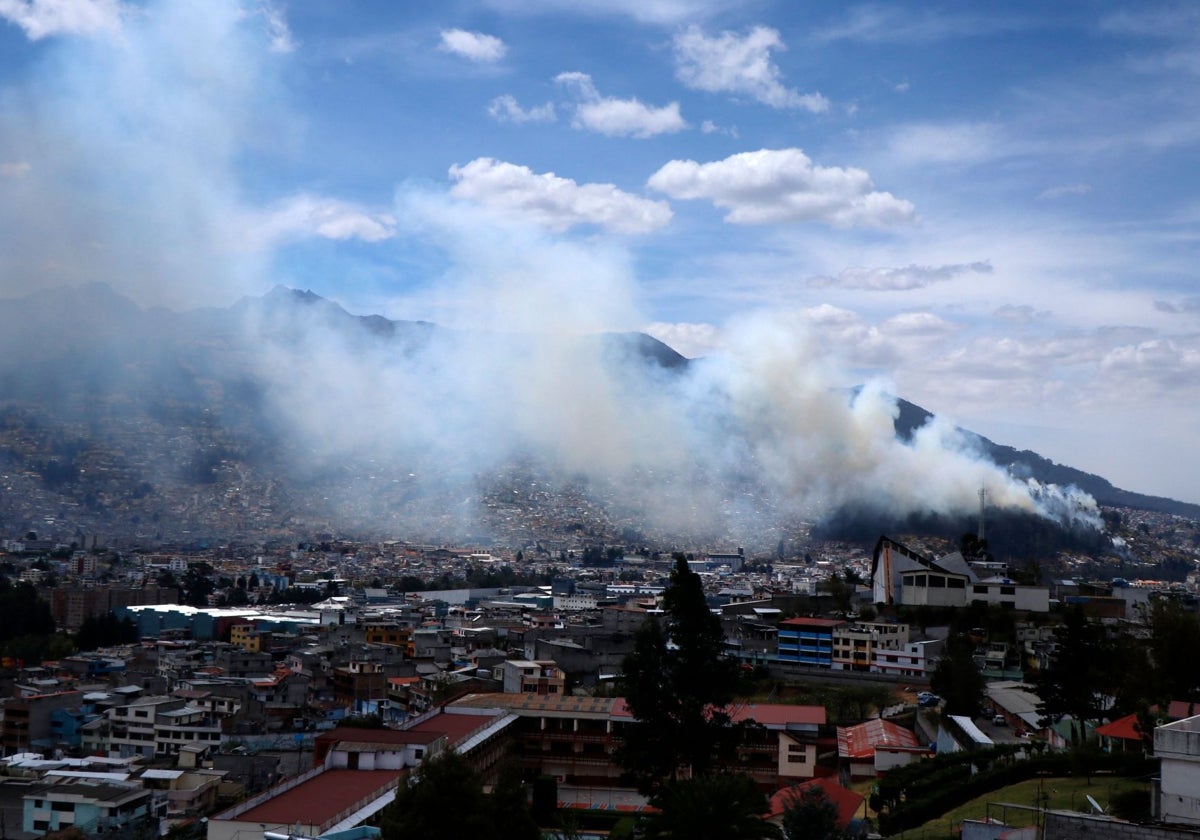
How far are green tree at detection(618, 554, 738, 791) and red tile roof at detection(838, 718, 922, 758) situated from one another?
522 centimetres

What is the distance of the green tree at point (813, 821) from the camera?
11758 millimetres

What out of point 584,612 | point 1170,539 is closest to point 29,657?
point 584,612

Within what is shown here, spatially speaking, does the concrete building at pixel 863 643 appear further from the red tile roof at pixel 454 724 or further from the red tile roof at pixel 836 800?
the red tile roof at pixel 836 800

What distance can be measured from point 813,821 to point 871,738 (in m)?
10.8

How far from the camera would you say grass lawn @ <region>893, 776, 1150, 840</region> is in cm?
1280

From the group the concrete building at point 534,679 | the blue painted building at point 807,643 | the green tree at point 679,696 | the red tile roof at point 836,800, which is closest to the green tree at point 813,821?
the red tile roof at point 836,800

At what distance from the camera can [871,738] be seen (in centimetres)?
2214

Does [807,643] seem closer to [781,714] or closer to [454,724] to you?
[781,714]

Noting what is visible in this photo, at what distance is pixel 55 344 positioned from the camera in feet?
→ 460

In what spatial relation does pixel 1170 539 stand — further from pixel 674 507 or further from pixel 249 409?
pixel 249 409

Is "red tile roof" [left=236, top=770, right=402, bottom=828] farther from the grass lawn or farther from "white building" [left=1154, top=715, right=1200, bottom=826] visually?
"white building" [left=1154, top=715, right=1200, bottom=826]

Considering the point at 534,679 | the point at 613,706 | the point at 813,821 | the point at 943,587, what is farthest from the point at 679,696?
the point at 943,587

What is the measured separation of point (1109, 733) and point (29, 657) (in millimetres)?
35584

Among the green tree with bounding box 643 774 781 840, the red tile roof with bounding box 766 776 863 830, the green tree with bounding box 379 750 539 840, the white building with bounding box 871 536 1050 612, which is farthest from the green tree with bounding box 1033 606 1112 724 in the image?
the white building with bounding box 871 536 1050 612
